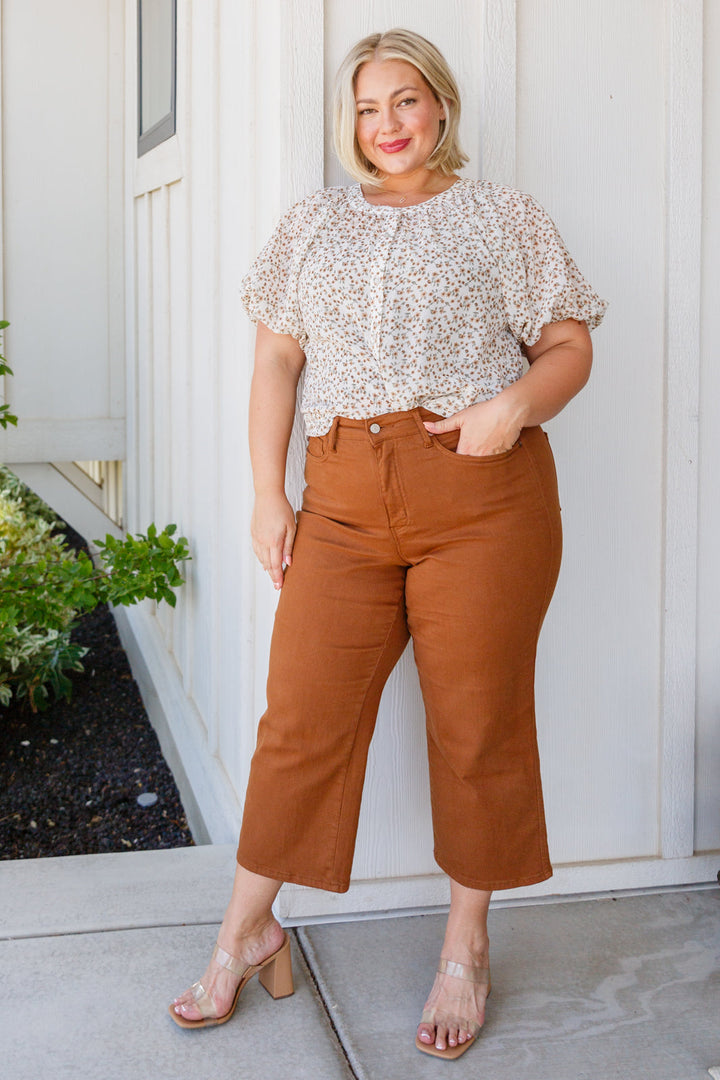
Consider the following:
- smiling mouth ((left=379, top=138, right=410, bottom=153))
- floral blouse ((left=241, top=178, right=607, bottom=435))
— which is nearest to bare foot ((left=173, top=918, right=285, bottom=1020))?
floral blouse ((left=241, top=178, right=607, bottom=435))

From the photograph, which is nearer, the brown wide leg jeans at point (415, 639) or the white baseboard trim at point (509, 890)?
the brown wide leg jeans at point (415, 639)

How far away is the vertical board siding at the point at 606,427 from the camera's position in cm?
244

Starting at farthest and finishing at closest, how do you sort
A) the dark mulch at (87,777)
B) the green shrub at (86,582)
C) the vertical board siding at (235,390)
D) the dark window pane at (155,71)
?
the dark window pane at (155,71) < the green shrub at (86,582) < the dark mulch at (87,777) < the vertical board siding at (235,390)

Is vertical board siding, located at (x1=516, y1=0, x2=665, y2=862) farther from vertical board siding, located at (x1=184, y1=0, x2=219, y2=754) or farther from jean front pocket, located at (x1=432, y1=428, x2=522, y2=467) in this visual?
A: vertical board siding, located at (x1=184, y1=0, x2=219, y2=754)

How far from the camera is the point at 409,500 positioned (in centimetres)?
194

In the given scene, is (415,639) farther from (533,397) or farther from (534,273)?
(534,273)

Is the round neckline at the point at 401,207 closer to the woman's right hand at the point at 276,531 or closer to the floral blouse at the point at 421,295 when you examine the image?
the floral blouse at the point at 421,295

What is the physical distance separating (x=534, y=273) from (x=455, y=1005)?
4.30ft

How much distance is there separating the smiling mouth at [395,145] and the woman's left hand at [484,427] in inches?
19.0

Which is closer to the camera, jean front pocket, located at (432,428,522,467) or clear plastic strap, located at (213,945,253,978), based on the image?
jean front pocket, located at (432,428,522,467)

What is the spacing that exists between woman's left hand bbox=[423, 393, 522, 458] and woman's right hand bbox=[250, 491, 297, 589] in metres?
0.34

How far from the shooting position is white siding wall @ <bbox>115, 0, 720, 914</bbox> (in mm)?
2369

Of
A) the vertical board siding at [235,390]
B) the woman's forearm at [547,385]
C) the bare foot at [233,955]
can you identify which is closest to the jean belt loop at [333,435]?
the woman's forearm at [547,385]

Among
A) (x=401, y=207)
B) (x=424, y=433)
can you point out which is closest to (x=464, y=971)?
(x=424, y=433)
